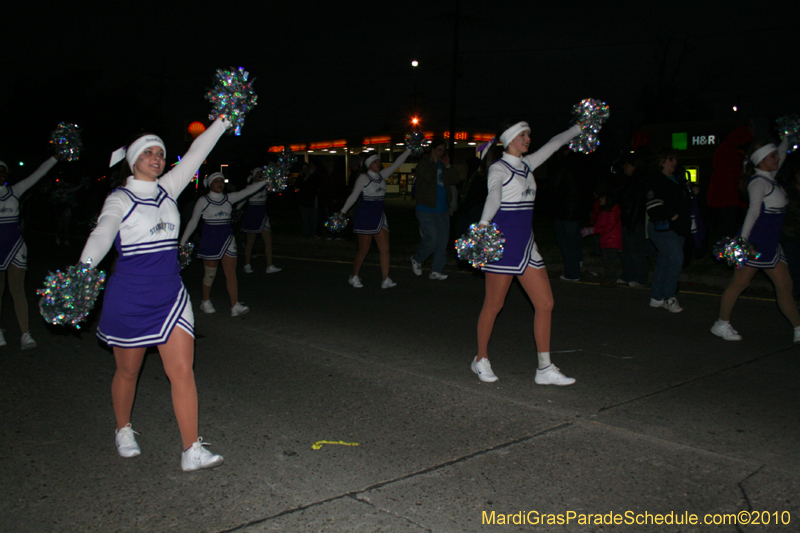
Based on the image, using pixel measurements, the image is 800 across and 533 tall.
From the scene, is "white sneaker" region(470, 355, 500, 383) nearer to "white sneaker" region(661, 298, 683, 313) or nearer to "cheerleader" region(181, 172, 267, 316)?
"white sneaker" region(661, 298, 683, 313)

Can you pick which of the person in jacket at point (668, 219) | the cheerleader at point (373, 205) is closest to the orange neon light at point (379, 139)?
the cheerleader at point (373, 205)

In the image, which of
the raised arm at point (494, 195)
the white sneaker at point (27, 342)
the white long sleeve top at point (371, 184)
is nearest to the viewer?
the raised arm at point (494, 195)

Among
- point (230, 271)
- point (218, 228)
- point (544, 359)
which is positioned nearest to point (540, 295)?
point (544, 359)

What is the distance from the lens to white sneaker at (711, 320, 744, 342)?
630 centimetres

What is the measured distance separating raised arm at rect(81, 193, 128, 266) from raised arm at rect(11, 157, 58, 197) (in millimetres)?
3216

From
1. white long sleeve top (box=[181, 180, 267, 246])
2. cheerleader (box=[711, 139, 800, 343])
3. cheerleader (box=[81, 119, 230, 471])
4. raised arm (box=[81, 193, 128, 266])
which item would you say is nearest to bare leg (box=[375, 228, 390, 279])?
white long sleeve top (box=[181, 180, 267, 246])

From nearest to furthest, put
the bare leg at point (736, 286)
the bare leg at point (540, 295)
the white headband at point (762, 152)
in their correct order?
the bare leg at point (540, 295) < the white headband at point (762, 152) < the bare leg at point (736, 286)

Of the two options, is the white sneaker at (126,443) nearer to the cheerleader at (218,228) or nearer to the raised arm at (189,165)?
the raised arm at (189,165)

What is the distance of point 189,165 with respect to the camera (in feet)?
12.4

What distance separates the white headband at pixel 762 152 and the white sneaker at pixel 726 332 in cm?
154

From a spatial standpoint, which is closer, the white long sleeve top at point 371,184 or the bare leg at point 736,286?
the bare leg at point 736,286

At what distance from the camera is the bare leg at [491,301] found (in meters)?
5.09

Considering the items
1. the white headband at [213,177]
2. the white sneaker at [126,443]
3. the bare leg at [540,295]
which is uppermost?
the white headband at [213,177]

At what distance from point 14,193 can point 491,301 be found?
459cm
